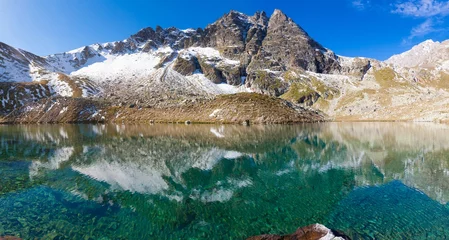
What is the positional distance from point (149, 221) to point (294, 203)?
568 inches

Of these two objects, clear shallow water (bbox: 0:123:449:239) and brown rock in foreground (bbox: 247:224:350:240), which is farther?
clear shallow water (bbox: 0:123:449:239)

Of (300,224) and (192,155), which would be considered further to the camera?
(192,155)

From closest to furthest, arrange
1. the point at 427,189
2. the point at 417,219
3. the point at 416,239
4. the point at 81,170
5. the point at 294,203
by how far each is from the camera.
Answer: the point at 416,239, the point at 417,219, the point at 294,203, the point at 427,189, the point at 81,170

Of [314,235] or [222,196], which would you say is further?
[222,196]

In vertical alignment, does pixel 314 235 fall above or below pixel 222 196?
above

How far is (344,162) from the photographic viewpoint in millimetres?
43375

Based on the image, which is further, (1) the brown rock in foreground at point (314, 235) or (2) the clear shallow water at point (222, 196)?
(2) the clear shallow water at point (222, 196)

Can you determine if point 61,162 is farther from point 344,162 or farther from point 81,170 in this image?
point 344,162

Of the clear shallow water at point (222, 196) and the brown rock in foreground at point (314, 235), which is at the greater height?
the brown rock in foreground at point (314, 235)

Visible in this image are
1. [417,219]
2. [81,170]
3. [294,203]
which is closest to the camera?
[417,219]

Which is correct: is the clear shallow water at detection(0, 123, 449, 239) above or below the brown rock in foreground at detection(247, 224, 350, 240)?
below

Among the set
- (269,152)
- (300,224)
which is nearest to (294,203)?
(300,224)

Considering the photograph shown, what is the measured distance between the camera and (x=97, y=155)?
51844 millimetres

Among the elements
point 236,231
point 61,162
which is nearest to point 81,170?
point 61,162
